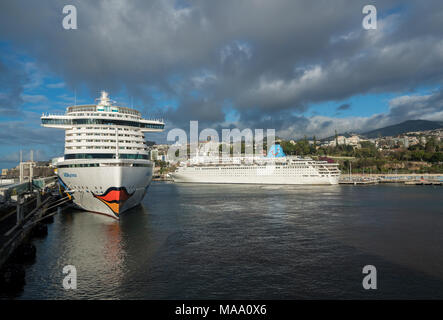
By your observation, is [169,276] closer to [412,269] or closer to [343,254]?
[343,254]

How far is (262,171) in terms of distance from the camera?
92.9 metres

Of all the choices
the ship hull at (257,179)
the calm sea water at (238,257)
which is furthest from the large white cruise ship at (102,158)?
the ship hull at (257,179)

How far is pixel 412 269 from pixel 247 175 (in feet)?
260

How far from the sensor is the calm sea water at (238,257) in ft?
47.3

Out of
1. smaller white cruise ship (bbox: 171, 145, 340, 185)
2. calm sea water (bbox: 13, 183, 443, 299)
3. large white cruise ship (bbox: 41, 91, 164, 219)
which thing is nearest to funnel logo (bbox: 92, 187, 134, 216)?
large white cruise ship (bbox: 41, 91, 164, 219)

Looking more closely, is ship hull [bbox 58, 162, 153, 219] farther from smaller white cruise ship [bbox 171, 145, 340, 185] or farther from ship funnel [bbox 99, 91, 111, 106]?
smaller white cruise ship [bbox 171, 145, 340, 185]

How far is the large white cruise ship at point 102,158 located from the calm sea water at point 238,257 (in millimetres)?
2570

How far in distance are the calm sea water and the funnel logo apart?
189 centimetres

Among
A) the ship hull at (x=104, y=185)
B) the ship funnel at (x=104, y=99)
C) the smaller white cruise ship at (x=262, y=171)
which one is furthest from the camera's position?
the smaller white cruise ship at (x=262, y=171)

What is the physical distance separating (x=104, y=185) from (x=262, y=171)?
70133 mm

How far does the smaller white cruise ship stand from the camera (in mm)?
85188

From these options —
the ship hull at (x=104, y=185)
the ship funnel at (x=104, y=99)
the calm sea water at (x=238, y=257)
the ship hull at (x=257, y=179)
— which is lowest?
the calm sea water at (x=238, y=257)

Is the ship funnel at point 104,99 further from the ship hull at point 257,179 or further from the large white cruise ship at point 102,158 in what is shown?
the ship hull at point 257,179

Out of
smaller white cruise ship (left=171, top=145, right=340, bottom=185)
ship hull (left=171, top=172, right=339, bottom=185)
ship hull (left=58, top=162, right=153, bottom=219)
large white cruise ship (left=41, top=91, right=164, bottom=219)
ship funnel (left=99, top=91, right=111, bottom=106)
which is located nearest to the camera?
→ ship hull (left=58, top=162, right=153, bottom=219)
